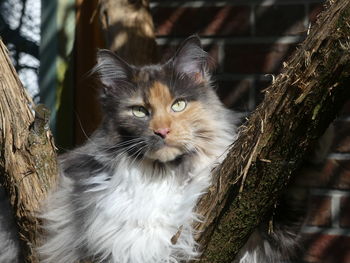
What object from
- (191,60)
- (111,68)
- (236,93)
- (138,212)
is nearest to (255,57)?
(236,93)

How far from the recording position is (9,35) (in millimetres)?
2496

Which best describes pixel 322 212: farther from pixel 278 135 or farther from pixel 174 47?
pixel 278 135

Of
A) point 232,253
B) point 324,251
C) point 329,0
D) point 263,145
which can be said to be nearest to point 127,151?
point 232,253

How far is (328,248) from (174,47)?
91 centimetres

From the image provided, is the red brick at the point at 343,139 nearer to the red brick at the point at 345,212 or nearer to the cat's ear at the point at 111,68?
the red brick at the point at 345,212

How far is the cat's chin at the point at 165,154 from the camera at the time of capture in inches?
A: 59.3

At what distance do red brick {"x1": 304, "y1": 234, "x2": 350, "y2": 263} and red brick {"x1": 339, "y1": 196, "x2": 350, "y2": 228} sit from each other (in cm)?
5

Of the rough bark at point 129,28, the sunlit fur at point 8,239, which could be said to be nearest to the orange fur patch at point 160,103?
Result: the rough bark at point 129,28

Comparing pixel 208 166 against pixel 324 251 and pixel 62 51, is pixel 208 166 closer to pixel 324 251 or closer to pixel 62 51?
pixel 324 251

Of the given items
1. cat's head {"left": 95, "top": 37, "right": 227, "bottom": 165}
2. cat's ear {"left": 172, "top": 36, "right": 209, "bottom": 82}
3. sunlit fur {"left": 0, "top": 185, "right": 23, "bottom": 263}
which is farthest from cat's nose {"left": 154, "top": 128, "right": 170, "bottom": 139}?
sunlit fur {"left": 0, "top": 185, "right": 23, "bottom": 263}

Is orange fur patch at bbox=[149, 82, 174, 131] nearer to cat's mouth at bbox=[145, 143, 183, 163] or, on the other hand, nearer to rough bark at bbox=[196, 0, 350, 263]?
cat's mouth at bbox=[145, 143, 183, 163]

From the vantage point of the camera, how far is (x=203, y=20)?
221 centimetres

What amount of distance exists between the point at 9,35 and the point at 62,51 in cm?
23

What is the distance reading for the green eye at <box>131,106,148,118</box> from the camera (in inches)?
61.7
